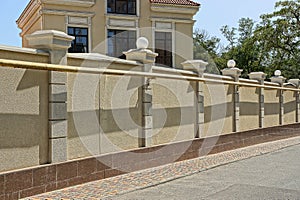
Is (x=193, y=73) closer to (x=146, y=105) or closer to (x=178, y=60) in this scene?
(x=146, y=105)

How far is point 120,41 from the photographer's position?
25.1 meters

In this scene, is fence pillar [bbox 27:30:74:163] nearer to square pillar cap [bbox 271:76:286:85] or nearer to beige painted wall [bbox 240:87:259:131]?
beige painted wall [bbox 240:87:259:131]

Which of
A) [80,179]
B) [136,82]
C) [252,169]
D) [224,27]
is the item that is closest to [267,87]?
[252,169]

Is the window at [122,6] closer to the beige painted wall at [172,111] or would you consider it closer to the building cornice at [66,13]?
the building cornice at [66,13]

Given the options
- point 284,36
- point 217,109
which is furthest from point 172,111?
point 284,36

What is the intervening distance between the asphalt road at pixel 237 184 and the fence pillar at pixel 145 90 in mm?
1531

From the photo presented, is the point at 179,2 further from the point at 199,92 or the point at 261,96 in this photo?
the point at 199,92

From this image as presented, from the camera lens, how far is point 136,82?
9859mm

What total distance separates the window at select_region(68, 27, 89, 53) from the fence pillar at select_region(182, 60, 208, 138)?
12.8 meters

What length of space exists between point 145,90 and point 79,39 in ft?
49.2

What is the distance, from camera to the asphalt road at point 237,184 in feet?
23.8

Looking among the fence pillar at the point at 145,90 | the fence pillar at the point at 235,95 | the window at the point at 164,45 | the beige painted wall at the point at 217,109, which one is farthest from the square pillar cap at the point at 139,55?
the window at the point at 164,45

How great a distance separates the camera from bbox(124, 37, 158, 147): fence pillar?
392 inches

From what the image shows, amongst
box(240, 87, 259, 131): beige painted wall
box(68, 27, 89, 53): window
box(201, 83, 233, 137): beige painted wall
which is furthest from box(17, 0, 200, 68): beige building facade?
box(201, 83, 233, 137): beige painted wall
